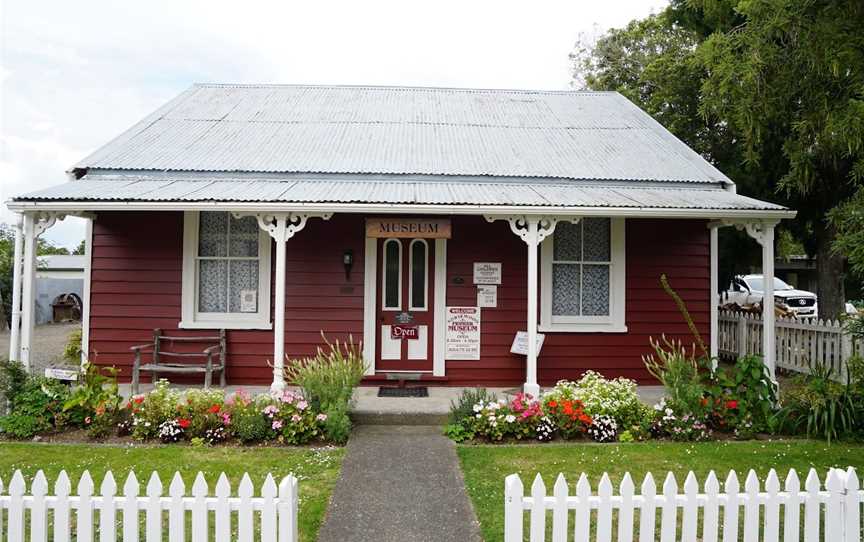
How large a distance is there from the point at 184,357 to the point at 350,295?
2.57m

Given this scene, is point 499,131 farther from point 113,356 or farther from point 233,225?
point 113,356

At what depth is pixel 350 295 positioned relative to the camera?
8898 mm

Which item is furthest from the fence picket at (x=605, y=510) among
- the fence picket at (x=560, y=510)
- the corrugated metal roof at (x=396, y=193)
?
the corrugated metal roof at (x=396, y=193)

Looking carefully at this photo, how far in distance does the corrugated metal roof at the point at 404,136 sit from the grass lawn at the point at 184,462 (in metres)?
4.45

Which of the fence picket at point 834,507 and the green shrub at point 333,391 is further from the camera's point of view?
the green shrub at point 333,391

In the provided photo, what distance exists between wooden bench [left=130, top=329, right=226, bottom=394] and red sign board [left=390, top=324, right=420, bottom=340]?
8.14 feet

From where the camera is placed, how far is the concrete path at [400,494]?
4.20 meters

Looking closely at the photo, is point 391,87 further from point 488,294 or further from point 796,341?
point 796,341

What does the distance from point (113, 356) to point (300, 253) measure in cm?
313

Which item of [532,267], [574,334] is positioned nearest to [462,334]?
[574,334]

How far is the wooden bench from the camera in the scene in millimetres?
8141

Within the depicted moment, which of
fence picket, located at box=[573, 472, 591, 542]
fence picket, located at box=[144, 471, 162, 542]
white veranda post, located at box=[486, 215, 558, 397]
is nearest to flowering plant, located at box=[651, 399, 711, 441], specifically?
white veranda post, located at box=[486, 215, 558, 397]

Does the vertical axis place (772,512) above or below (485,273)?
below

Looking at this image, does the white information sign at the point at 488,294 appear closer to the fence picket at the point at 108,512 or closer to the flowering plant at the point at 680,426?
the flowering plant at the point at 680,426
